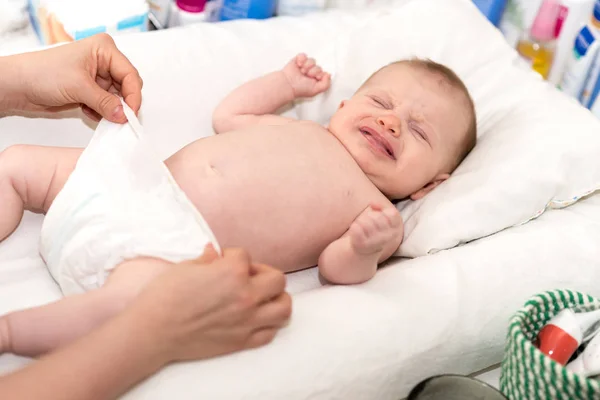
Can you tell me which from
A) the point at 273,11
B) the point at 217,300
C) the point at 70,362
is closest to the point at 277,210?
the point at 217,300

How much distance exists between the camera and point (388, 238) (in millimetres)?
884

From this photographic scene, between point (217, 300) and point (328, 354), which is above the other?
point (217, 300)

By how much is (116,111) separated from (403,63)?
A: 536 millimetres

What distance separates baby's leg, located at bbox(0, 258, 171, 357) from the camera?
0.76m

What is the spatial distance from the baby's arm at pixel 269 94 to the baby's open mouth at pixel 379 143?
0.17 m

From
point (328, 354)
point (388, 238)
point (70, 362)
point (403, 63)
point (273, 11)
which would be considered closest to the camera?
point (70, 362)

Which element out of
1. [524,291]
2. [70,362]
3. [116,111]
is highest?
[116,111]

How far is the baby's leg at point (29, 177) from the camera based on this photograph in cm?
93

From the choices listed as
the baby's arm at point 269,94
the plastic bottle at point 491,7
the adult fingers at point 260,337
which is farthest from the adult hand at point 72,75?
the plastic bottle at point 491,7

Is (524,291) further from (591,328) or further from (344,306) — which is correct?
Result: (344,306)

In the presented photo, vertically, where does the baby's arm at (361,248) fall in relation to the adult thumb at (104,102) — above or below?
below

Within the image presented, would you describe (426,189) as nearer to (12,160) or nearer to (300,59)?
(300,59)

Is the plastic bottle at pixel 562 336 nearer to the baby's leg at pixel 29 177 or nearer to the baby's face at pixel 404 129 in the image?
the baby's face at pixel 404 129

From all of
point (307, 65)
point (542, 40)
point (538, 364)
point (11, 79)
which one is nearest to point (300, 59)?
point (307, 65)
